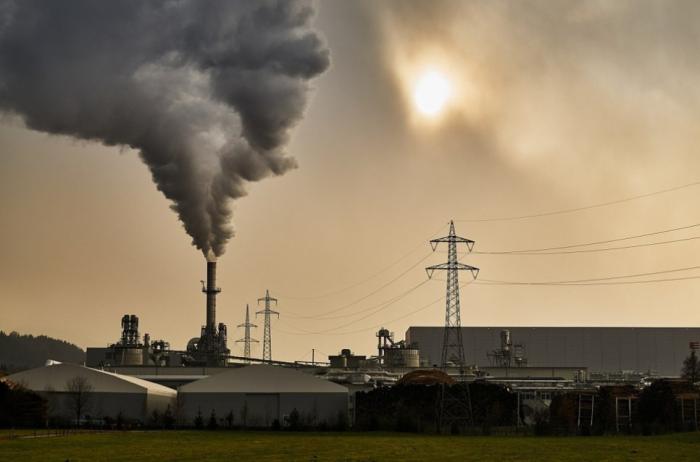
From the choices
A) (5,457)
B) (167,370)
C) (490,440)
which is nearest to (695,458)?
(490,440)

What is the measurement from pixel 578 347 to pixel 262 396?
66727mm

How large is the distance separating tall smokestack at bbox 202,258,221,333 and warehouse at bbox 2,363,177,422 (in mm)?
20012

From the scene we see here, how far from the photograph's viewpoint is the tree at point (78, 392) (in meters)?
81.8

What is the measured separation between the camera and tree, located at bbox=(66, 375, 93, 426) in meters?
81.8

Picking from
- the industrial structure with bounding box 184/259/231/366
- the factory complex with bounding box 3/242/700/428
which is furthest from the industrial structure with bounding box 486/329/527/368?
the industrial structure with bounding box 184/259/231/366

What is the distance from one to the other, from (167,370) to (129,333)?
13332 mm

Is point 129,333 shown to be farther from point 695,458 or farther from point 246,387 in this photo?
point 695,458

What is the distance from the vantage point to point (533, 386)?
343 ft

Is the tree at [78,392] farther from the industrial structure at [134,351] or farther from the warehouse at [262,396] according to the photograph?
the industrial structure at [134,351]

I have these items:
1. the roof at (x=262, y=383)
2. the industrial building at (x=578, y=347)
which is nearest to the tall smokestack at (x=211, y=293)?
the roof at (x=262, y=383)

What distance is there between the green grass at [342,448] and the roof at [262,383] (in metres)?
19.8

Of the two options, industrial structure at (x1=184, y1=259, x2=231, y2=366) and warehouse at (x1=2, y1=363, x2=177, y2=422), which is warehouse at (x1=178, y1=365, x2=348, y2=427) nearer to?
warehouse at (x1=2, y1=363, x2=177, y2=422)

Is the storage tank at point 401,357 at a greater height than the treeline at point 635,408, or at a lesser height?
greater

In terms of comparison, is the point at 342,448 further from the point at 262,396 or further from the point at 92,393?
the point at 92,393
